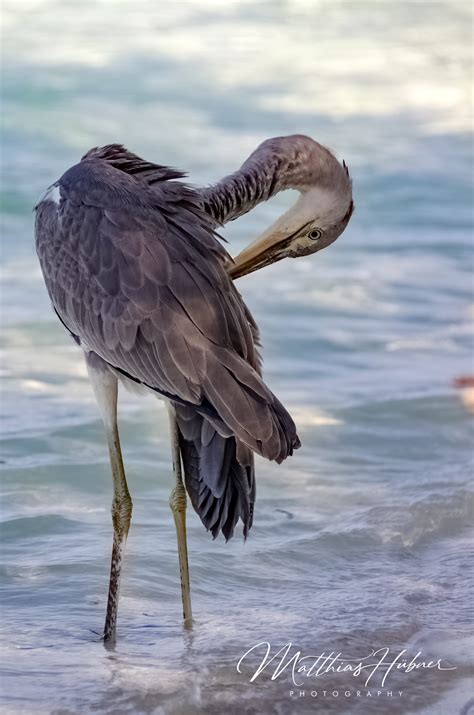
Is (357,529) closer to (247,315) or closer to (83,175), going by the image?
(247,315)

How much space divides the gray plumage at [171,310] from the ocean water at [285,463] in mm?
565

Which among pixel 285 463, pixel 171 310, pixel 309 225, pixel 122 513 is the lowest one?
pixel 285 463

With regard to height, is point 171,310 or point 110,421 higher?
point 171,310

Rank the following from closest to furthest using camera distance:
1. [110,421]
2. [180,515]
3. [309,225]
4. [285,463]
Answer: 1. [110,421]
2. [180,515]
3. [309,225]
4. [285,463]

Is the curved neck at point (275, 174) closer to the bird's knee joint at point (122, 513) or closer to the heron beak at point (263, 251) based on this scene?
the heron beak at point (263, 251)

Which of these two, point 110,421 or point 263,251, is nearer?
point 110,421

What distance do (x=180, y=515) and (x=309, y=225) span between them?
122cm

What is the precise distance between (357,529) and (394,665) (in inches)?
57.5

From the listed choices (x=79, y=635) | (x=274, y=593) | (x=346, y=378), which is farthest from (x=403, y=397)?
(x=79, y=635)

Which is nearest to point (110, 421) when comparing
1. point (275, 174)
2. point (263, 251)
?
point (263, 251)

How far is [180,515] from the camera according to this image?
5.03 metres

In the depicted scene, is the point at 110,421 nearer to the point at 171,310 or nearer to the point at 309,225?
the point at 171,310

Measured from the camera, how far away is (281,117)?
15.5m

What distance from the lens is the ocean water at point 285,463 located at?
441 centimetres
